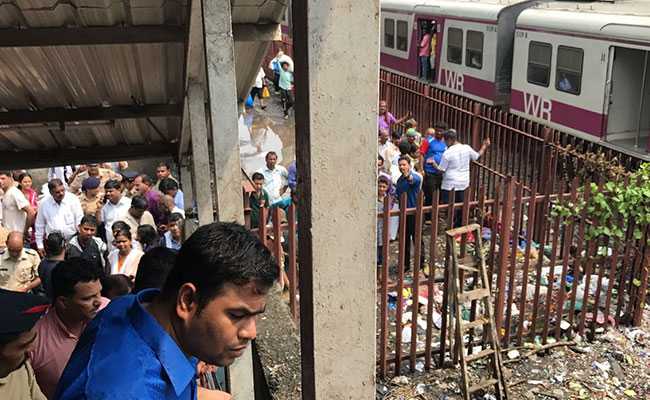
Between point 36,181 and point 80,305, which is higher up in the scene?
point 80,305

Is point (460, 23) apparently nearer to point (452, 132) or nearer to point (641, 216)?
point (452, 132)

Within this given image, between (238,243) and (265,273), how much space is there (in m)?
0.10

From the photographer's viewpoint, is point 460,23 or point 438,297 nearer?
point 438,297

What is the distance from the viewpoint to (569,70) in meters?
10.7

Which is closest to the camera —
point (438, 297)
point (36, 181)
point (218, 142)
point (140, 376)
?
point (140, 376)

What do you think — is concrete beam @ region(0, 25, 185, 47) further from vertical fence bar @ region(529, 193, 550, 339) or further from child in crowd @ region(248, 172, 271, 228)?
vertical fence bar @ region(529, 193, 550, 339)

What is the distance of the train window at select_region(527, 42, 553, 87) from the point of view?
11253mm

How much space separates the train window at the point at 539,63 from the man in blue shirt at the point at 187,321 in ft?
35.5

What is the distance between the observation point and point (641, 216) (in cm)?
566

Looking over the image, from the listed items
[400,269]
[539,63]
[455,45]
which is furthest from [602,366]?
[455,45]

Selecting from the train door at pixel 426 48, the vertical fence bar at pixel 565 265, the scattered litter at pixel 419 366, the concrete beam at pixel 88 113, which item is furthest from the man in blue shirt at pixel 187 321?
the train door at pixel 426 48

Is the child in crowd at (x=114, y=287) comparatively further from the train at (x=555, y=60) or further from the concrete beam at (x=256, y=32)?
the train at (x=555, y=60)

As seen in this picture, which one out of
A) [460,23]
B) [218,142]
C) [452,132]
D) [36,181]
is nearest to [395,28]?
[460,23]

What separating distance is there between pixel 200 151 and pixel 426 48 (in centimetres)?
1155
